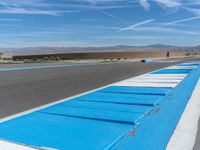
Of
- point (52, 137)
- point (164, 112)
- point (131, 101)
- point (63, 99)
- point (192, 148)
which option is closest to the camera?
point (192, 148)

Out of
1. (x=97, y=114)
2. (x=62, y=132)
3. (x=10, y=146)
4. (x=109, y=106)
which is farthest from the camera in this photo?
(x=109, y=106)

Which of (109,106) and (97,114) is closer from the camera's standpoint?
(97,114)

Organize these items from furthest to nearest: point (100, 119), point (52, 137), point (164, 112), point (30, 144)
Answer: point (164, 112) → point (100, 119) → point (52, 137) → point (30, 144)

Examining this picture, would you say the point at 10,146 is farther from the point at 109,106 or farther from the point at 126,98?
the point at 126,98

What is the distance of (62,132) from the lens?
15.1 ft

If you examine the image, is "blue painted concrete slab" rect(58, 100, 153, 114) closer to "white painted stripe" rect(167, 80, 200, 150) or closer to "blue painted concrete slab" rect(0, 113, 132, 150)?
"white painted stripe" rect(167, 80, 200, 150)

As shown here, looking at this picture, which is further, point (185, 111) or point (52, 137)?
point (185, 111)

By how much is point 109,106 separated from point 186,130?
2.56m

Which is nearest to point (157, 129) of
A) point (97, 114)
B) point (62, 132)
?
point (97, 114)

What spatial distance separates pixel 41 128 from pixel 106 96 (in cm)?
384

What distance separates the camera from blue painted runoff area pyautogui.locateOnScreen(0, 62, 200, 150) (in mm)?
4055

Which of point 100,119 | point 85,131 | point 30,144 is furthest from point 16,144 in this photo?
point 100,119

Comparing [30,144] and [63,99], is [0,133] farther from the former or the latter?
[63,99]

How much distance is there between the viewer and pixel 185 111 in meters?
6.18
